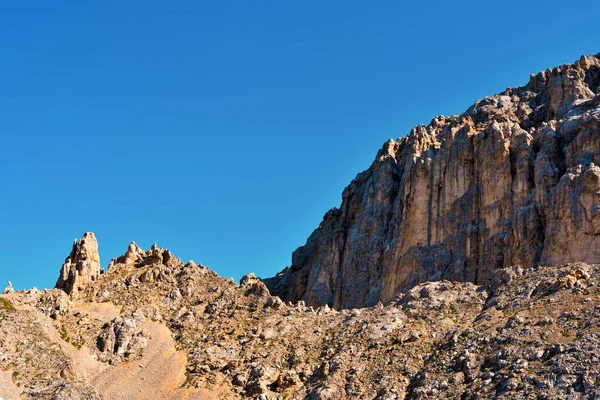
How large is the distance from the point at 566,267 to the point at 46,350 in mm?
55661

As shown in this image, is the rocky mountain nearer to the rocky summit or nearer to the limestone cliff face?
the rocky summit

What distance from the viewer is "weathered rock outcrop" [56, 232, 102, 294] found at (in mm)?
101119

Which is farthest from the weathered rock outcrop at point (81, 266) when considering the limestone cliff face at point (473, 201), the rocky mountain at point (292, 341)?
the limestone cliff face at point (473, 201)

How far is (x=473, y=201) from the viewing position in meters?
116

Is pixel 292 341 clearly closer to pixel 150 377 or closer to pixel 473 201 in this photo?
pixel 150 377

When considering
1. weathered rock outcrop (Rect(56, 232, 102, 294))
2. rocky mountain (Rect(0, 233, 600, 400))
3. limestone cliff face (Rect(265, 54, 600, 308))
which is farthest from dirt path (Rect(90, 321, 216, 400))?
limestone cliff face (Rect(265, 54, 600, 308))


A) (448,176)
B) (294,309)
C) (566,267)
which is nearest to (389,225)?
(448,176)

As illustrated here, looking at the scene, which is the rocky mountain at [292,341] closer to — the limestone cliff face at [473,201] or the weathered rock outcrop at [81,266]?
the weathered rock outcrop at [81,266]

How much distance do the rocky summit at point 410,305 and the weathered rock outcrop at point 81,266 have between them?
0.19 metres

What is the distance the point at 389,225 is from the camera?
132m

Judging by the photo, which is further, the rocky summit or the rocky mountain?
the rocky summit

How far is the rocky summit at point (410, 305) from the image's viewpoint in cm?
7662

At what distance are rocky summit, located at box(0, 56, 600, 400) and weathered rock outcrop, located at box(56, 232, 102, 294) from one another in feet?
0.63

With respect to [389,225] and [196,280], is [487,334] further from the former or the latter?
[389,225]
